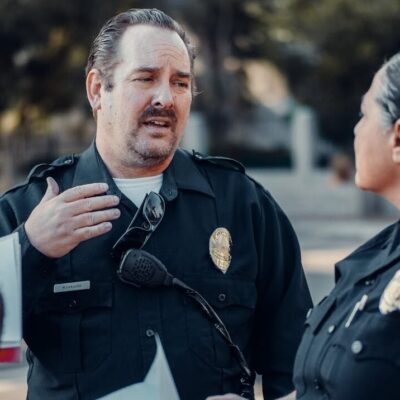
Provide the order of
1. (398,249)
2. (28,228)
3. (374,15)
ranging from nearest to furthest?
(398,249) < (28,228) < (374,15)

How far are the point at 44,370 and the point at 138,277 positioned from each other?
38cm

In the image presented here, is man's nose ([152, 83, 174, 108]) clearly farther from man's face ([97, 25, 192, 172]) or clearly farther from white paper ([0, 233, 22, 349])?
white paper ([0, 233, 22, 349])

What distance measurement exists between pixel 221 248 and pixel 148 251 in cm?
22

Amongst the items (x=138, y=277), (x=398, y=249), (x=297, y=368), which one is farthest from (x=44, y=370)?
(x=398, y=249)

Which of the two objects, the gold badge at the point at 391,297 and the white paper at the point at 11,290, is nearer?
the gold badge at the point at 391,297

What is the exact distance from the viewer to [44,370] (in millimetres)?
3086

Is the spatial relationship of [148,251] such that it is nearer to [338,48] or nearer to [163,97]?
[163,97]

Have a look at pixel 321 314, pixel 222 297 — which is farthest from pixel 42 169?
pixel 321 314

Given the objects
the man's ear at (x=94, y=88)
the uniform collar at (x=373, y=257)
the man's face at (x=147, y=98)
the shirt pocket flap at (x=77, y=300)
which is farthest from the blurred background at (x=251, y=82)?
the uniform collar at (x=373, y=257)

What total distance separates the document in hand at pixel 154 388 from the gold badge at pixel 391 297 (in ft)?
2.53

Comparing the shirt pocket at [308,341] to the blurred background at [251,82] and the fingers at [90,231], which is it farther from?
the blurred background at [251,82]

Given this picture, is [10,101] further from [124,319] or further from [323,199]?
[124,319]

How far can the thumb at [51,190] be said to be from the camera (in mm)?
2922

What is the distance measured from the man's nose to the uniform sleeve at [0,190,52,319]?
0.45 metres
